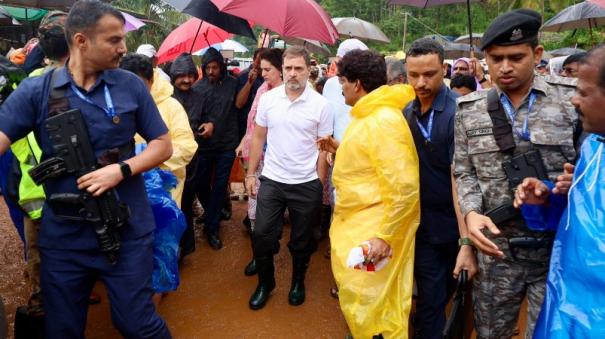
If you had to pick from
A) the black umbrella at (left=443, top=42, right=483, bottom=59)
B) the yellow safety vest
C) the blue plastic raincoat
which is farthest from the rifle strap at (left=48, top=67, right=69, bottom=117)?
the black umbrella at (left=443, top=42, right=483, bottom=59)

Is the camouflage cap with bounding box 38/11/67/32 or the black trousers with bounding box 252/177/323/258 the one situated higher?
the camouflage cap with bounding box 38/11/67/32

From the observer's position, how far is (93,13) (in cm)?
217

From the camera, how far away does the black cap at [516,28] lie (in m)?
2.05

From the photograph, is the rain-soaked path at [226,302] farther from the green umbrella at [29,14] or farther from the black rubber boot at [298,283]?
the green umbrella at [29,14]

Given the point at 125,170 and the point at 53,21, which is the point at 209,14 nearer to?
the point at 53,21

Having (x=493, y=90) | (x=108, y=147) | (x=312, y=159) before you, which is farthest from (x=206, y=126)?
(x=493, y=90)

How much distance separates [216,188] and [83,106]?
2694 millimetres

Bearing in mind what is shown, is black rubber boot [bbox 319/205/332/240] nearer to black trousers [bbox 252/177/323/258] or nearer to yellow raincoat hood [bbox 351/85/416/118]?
black trousers [bbox 252/177/323/258]

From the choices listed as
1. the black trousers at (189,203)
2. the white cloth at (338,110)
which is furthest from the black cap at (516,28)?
the black trousers at (189,203)

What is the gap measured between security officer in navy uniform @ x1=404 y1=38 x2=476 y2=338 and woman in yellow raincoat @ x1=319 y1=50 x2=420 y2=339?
0.31ft

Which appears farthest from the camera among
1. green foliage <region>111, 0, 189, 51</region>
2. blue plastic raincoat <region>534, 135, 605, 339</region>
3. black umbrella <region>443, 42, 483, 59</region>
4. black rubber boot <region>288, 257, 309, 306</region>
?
green foliage <region>111, 0, 189, 51</region>

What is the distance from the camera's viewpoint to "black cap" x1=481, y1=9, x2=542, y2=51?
2.05m

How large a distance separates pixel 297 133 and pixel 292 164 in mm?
236

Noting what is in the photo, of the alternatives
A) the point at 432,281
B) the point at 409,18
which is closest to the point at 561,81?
the point at 432,281
